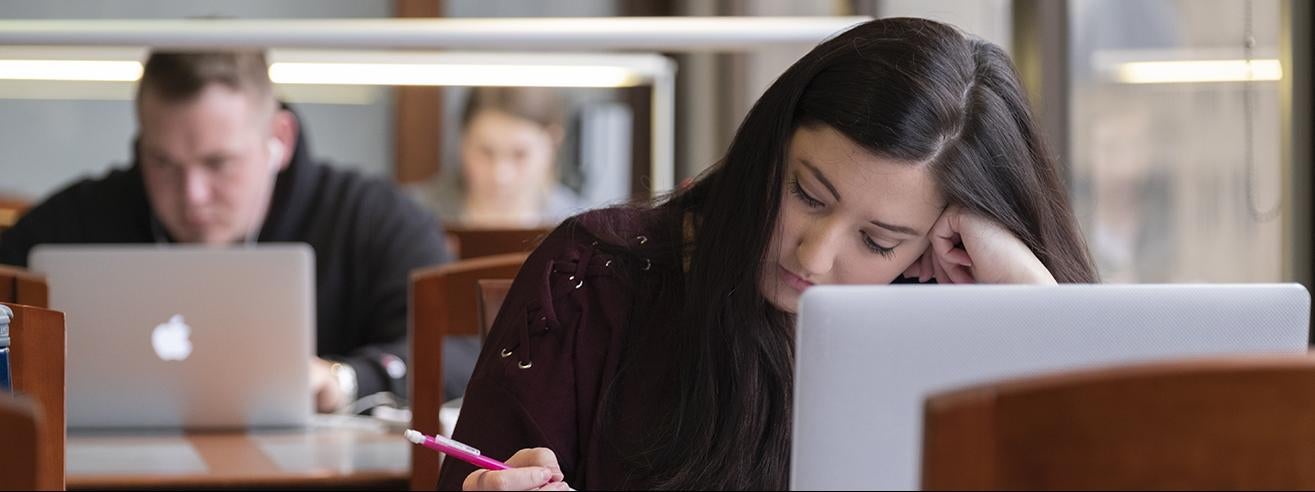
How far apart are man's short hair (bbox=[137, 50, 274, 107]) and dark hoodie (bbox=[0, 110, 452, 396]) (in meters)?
0.22

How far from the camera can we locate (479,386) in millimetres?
1211

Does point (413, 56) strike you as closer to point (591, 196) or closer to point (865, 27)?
point (865, 27)

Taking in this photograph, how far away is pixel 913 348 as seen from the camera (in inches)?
29.3

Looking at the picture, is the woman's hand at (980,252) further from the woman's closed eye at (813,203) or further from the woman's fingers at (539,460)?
the woman's fingers at (539,460)

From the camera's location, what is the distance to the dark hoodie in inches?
112

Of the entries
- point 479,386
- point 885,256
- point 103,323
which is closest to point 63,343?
point 479,386

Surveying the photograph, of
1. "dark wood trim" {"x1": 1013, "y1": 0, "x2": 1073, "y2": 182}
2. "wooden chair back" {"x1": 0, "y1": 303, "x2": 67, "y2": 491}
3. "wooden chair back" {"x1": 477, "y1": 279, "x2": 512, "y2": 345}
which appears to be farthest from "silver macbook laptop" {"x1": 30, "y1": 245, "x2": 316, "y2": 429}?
"dark wood trim" {"x1": 1013, "y1": 0, "x2": 1073, "y2": 182}

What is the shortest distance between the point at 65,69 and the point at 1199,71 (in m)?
1.58

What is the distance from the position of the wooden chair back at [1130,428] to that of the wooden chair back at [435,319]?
1127 millimetres

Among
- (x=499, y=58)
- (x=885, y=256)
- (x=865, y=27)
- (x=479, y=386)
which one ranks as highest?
(x=499, y=58)

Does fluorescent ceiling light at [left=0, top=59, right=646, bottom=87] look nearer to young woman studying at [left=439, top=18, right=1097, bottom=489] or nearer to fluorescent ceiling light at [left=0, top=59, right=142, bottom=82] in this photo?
fluorescent ceiling light at [left=0, top=59, right=142, bottom=82]

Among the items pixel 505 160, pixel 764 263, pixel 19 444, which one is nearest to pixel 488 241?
pixel 764 263

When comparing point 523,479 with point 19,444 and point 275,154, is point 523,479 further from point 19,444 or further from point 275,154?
point 275,154

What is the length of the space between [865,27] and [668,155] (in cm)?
175
